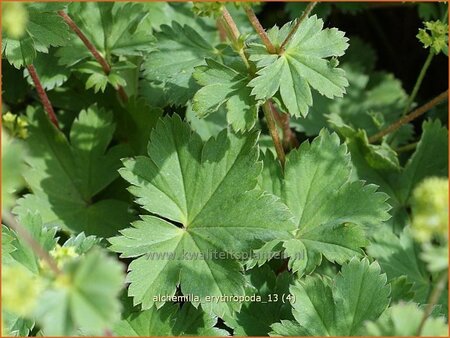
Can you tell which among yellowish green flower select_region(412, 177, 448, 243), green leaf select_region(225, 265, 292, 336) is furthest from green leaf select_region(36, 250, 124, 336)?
green leaf select_region(225, 265, 292, 336)

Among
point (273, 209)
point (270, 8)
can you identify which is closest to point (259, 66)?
point (273, 209)

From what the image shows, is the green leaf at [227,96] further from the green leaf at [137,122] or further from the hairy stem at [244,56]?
the green leaf at [137,122]

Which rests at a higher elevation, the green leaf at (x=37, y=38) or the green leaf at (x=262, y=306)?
the green leaf at (x=37, y=38)

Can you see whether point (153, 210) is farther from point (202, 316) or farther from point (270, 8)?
point (270, 8)

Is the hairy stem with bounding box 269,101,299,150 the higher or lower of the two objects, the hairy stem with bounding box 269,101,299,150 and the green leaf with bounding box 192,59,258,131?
the lower

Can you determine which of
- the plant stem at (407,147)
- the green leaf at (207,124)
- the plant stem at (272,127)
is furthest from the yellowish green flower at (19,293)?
the plant stem at (407,147)

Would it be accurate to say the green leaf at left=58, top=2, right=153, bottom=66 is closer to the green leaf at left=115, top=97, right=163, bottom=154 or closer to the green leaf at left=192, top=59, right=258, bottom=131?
the green leaf at left=115, top=97, right=163, bottom=154
